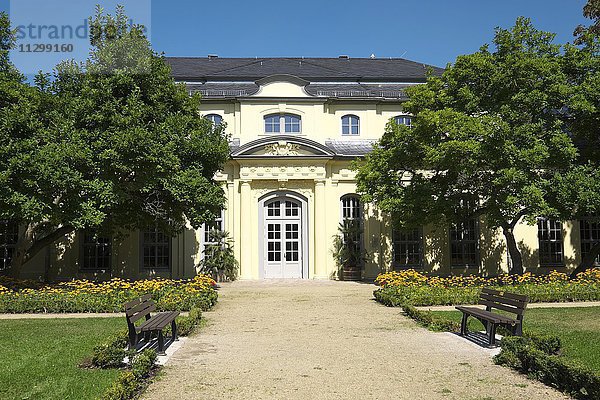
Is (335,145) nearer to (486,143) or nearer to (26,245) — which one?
(486,143)

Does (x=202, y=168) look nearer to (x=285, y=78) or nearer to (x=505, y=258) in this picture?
(x=285, y=78)

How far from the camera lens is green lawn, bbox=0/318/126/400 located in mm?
6363

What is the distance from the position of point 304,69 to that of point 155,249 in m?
10.7

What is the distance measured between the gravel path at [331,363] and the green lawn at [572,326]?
111cm

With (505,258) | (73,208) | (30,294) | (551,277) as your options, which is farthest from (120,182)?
(505,258)

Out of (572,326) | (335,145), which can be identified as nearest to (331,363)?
(572,326)

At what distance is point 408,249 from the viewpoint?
24.7 meters

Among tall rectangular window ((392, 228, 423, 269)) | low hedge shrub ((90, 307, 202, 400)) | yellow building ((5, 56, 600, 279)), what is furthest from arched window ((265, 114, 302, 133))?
low hedge shrub ((90, 307, 202, 400))

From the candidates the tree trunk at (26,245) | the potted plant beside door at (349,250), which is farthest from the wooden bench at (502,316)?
the potted plant beside door at (349,250)

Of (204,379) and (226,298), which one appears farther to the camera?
(226,298)

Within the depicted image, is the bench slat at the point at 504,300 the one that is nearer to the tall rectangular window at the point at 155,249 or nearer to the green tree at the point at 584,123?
the green tree at the point at 584,123

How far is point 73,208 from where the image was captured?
1564 cm

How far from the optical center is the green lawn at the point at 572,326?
8.09 m

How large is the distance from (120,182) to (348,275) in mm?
9913
